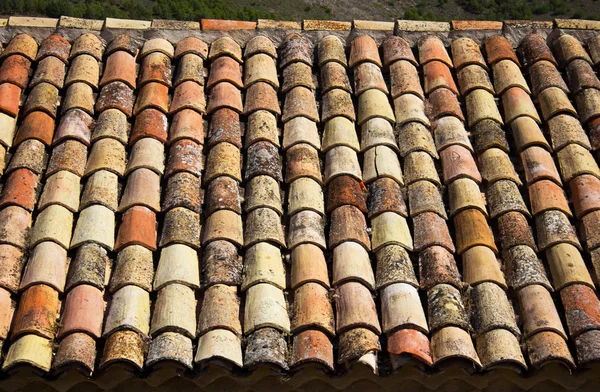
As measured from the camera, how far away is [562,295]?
5496 millimetres

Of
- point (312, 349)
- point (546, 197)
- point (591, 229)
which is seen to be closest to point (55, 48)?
point (312, 349)

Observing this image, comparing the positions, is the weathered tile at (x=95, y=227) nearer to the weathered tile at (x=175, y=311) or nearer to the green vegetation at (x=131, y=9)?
the weathered tile at (x=175, y=311)

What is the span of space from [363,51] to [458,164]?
153cm

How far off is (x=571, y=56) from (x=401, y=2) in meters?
17.2

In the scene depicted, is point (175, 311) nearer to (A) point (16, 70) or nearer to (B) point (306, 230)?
(B) point (306, 230)

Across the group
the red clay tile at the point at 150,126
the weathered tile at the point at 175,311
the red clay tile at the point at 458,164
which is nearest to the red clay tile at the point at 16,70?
the red clay tile at the point at 150,126

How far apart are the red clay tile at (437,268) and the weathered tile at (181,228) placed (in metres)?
1.47

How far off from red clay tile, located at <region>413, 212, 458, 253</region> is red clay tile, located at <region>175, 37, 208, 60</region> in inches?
97.5

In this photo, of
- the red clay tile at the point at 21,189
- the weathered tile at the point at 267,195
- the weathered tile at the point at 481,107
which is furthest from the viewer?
the weathered tile at the point at 481,107

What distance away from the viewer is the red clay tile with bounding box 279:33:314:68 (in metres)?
7.25

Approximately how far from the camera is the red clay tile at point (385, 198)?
5.98 meters

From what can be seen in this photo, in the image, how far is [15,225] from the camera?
18.7 feet

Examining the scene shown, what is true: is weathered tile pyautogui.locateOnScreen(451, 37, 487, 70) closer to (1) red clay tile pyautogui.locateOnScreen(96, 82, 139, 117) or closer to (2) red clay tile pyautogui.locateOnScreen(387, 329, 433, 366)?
(1) red clay tile pyautogui.locateOnScreen(96, 82, 139, 117)

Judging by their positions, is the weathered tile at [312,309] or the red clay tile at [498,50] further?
the red clay tile at [498,50]
